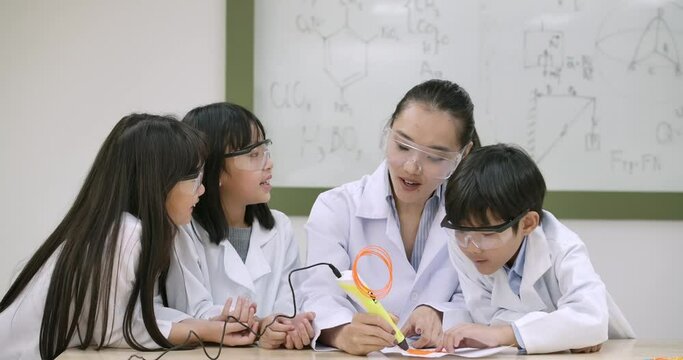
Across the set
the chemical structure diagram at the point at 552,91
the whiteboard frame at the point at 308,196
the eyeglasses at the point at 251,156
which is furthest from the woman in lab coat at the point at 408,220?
the chemical structure diagram at the point at 552,91

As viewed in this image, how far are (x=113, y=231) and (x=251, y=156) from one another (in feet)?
1.83

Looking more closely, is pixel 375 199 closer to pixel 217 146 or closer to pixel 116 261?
pixel 217 146

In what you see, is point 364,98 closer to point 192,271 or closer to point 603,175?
point 603,175

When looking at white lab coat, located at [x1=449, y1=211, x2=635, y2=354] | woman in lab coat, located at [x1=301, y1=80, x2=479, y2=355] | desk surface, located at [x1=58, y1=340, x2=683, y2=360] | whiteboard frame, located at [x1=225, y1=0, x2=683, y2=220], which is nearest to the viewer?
desk surface, located at [x1=58, y1=340, x2=683, y2=360]

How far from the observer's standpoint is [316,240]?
2096 millimetres

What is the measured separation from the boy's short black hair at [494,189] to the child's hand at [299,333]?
16.1 inches

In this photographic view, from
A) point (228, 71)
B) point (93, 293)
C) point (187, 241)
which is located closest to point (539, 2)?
point (228, 71)

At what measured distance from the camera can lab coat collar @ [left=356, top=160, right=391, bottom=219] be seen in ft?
7.02

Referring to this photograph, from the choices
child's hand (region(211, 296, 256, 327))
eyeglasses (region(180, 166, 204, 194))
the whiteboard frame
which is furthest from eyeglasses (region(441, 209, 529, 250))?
the whiteboard frame

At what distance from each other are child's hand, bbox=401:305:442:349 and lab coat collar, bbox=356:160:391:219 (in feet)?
→ 0.96

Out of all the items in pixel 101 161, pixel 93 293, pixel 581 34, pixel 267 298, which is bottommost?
pixel 267 298

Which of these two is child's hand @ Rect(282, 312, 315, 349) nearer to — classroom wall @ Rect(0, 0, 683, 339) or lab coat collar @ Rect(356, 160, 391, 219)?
lab coat collar @ Rect(356, 160, 391, 219)

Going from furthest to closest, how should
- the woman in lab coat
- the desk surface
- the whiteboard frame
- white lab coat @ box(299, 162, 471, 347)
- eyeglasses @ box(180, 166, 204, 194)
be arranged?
1. the whiteboard frame
2. white lab coat @ box(299, 162, 471, 347)
3. the woman in lab coat
4. eyeglasses @ box(180, 166, 204, 194)
5. the desk surface

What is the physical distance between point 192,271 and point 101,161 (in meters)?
0.37
